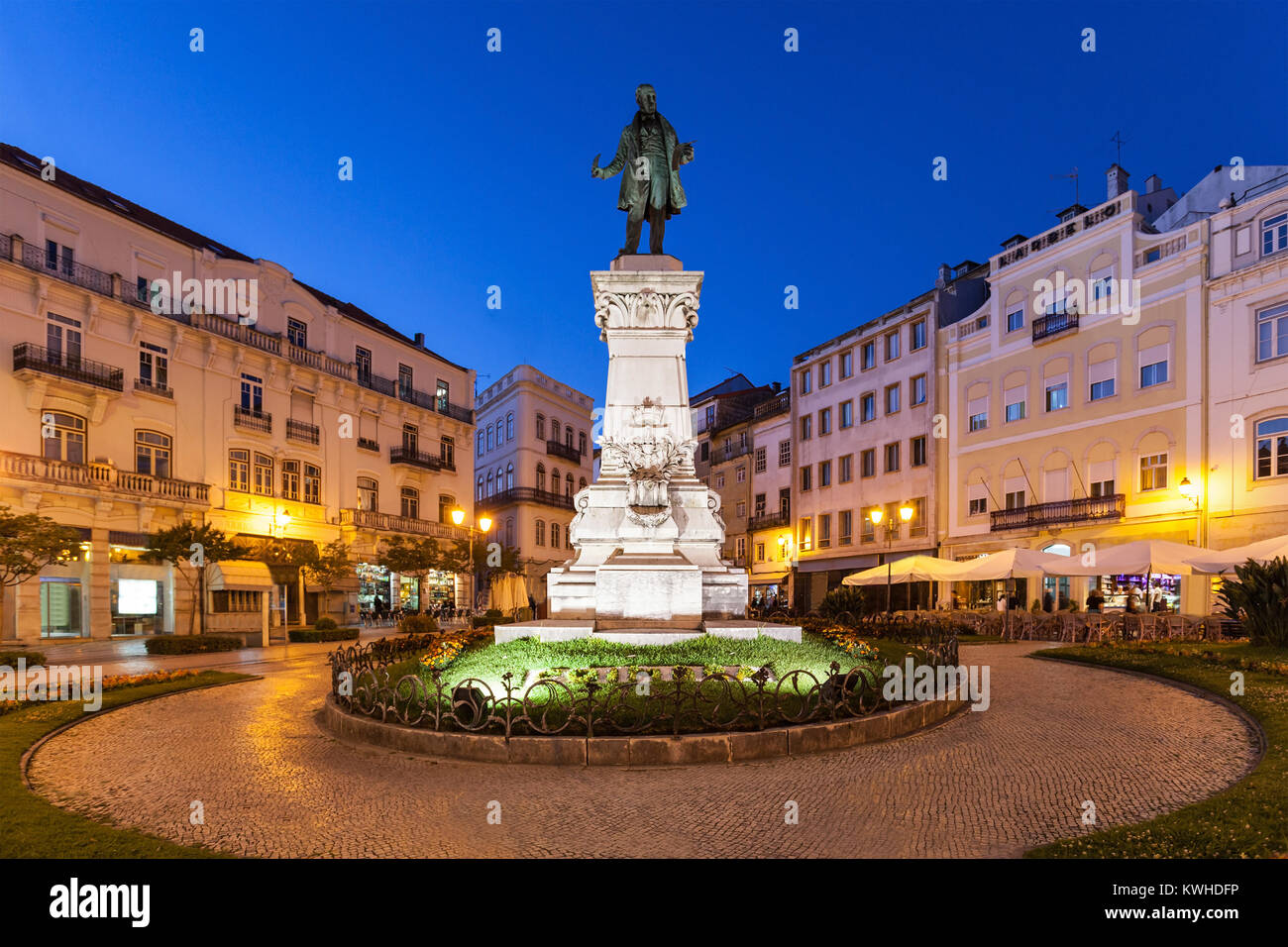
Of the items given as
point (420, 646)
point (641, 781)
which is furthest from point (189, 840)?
point (420, 646)

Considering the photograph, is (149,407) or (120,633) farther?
(149,407)

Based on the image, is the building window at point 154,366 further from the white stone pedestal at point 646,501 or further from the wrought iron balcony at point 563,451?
the wrought iron balcony at point 563,451

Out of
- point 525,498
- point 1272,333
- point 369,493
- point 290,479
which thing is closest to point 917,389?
point 1272,333

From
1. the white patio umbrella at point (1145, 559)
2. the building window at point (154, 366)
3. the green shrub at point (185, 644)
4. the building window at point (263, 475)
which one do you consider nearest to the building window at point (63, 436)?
the building window at point (154, 366)

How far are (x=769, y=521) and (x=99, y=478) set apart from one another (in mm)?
37676

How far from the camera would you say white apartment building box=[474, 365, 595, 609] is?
5650 centimetres

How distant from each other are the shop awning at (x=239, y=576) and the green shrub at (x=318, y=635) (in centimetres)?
218

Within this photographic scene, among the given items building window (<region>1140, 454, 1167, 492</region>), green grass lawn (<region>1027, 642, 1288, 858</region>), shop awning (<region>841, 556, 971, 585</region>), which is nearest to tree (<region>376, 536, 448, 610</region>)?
shop awning (<region>841, 556, 971, 585</region>)

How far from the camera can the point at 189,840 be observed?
5621 millimetres

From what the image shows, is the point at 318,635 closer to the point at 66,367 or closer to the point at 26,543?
the point at 26,543

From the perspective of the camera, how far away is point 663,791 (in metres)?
6.73

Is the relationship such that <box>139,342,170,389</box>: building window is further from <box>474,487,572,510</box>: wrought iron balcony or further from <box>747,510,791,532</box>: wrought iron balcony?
<box>747,510,791,532</box>: wrought iron balcony

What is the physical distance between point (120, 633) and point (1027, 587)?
127 ft
